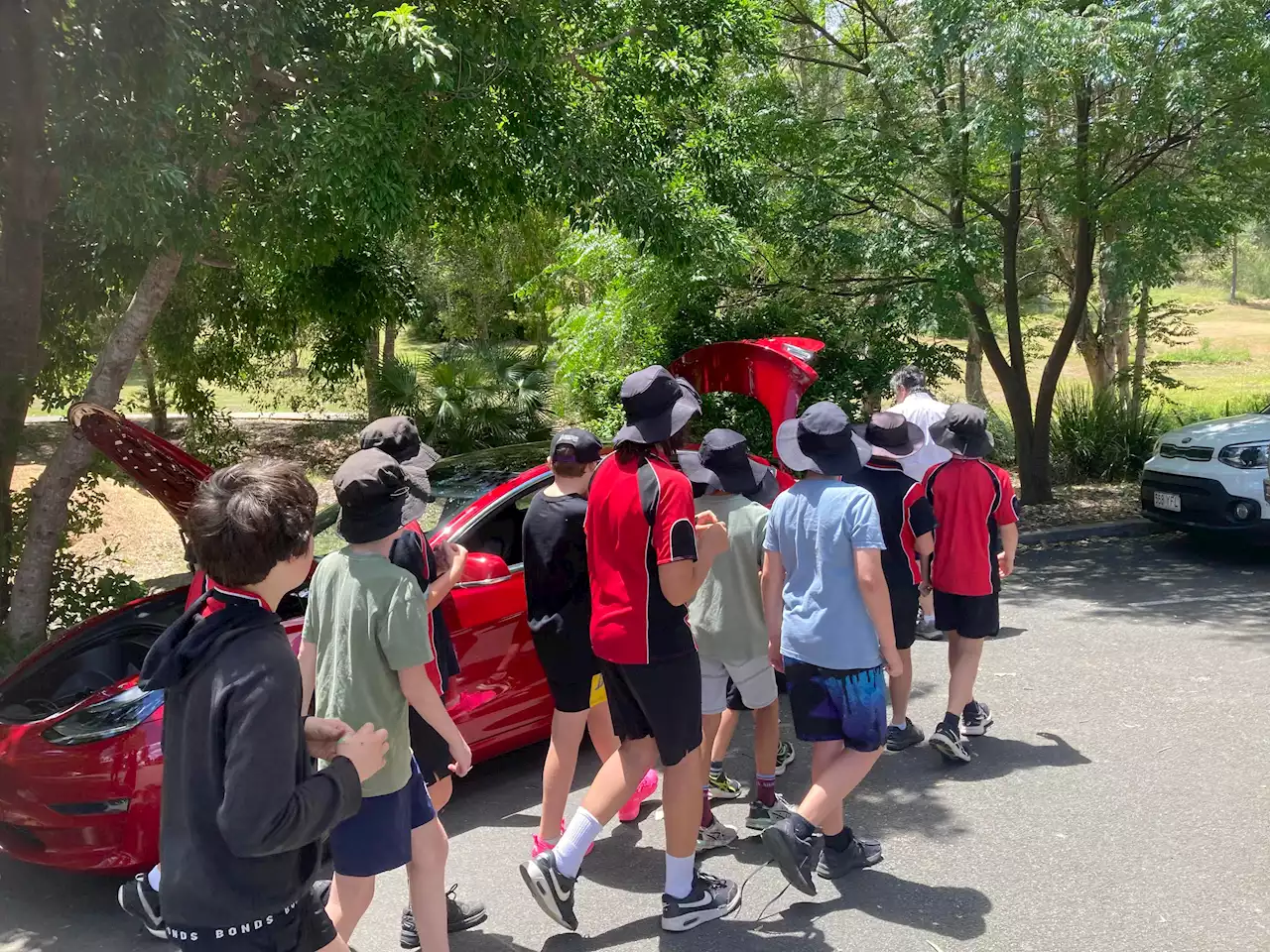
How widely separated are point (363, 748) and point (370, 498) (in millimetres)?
1028

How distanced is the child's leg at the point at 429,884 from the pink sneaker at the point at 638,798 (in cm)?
154

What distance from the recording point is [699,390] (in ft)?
23.6

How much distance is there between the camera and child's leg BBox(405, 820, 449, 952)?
11.3 ft

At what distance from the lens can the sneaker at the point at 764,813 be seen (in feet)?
16.0

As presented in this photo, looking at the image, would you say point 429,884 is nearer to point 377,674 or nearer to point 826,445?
point 377,674

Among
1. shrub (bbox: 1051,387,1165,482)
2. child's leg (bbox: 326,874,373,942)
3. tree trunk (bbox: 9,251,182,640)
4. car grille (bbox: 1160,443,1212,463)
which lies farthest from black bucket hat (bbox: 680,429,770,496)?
shrub (bbox: 1051,387,1165,482)

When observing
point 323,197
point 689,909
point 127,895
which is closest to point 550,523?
point 689,909

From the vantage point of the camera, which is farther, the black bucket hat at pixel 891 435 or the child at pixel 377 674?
the black bucket hat at pixel 891 435

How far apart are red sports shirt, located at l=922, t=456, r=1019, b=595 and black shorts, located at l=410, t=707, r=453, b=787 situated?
109 inches

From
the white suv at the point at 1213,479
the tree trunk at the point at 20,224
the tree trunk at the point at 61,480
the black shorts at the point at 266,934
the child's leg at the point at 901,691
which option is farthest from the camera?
the white suv at the point at 1213,479

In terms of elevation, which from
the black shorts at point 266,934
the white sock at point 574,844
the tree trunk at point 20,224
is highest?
the tree trunk at point 20,224

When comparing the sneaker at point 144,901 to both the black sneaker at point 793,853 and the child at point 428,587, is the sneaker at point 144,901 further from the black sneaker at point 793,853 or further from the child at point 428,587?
the black sneaker at point 793,853

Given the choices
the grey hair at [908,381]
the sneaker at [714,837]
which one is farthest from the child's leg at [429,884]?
the grey hair at [908,381]

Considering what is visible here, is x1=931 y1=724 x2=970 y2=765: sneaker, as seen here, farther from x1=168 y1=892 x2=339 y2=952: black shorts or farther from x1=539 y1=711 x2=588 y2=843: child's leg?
x1=168 y1=892 x2=339 y2=952: black shorts
